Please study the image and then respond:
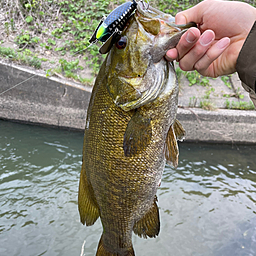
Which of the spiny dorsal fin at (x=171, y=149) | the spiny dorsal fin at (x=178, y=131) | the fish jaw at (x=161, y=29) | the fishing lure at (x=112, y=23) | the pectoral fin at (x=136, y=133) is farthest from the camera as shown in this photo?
the spiny dorsal fin at (x=178, y=131)

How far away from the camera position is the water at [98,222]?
11.9ft

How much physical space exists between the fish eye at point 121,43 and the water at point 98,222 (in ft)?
10.00

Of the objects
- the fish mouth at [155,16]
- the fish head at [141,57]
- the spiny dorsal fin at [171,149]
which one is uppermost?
the fish mouth at [155,16]

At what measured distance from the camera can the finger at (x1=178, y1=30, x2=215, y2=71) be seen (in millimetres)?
1444

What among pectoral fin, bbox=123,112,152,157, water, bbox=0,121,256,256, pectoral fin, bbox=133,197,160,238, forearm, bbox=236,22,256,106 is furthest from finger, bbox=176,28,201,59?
water, bbox=0,121,256,256

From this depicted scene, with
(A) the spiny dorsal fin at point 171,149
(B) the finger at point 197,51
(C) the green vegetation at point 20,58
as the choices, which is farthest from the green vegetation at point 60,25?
(A) the spiny dorsal fin at point 171,149

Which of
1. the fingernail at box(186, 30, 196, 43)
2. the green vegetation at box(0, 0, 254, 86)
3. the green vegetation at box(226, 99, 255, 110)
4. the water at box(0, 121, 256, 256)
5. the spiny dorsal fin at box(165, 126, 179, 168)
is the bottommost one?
the water at box(0, 121, 256, 256)

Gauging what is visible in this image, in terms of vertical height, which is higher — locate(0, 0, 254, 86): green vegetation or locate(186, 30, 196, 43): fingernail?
locate(0, 0, 254, 86): green vegetation

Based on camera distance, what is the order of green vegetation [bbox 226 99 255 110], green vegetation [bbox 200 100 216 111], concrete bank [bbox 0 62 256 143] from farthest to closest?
green vegetation [bbox 226 99 255 110], green vegetation [bbox 200 100 216 111], concrete bank [bbox 0 62 256 143]

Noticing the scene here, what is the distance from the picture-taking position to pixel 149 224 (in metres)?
1.90

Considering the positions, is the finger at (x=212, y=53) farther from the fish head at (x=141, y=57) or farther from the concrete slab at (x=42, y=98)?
the concrete slab at (x=42, y=98)

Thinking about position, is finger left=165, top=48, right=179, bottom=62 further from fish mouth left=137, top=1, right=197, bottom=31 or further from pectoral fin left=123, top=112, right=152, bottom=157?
pectoral fin left=123, top=112, right=152, bottom=157

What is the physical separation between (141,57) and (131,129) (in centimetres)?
44

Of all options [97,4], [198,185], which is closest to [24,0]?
[97,4]
